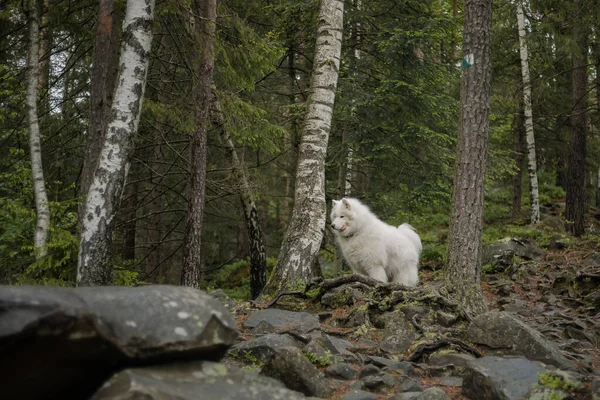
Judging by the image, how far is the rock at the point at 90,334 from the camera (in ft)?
8.75

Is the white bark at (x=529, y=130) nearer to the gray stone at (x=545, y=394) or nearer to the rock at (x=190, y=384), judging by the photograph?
the gray stone at (x=545, y=394)

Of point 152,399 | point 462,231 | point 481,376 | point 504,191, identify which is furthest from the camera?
point 504,191

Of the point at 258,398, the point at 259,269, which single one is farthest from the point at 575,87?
the point at 258,398

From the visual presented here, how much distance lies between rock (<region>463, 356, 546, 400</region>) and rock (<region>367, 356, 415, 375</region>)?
594 millimetres

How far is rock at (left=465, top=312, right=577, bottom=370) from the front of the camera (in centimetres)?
502

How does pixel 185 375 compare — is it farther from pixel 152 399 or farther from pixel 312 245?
pixel 312 245

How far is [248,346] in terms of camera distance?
505cm

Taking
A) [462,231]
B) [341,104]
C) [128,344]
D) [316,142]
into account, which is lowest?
[128,344]

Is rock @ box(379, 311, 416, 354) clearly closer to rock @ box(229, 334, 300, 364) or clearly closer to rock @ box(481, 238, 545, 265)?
rock @ box(229, 334, 300, 364)

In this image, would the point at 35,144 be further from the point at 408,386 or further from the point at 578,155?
the point at 578,155

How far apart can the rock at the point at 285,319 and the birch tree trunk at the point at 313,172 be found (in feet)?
3.67

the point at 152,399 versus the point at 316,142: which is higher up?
the point at 316,142

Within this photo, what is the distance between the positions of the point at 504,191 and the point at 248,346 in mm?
23800

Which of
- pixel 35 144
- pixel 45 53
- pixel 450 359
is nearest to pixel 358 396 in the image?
pixel 450 359
